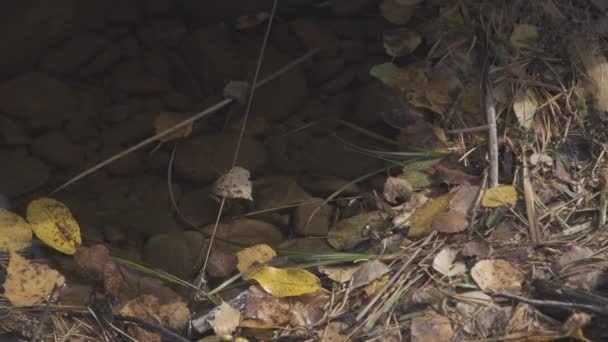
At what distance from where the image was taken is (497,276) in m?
1.61

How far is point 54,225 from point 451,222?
979 millimetres

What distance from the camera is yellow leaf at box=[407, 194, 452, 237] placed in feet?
5.88

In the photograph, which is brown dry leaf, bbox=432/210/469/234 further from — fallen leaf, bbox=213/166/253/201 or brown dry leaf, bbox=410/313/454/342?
fallen leaf, bbox=213/166/253/201

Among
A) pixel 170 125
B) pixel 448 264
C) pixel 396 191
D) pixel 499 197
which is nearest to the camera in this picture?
pixel 448 264

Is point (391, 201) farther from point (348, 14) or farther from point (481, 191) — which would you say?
point (348, 14)

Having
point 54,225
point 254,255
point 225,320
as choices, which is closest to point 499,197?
point 254,255

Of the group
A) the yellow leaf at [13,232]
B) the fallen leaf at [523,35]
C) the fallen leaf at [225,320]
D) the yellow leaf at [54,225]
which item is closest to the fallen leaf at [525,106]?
the fallen leaf at [523,35]

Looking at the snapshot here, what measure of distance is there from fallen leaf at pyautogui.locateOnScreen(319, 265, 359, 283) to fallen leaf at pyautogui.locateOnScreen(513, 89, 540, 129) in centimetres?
59

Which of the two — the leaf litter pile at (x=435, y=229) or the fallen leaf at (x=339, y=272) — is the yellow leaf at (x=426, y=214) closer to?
the leaf litter pile at (x=435, y=229)

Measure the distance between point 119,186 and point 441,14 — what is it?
1021 millimetres

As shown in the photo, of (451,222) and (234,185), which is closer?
(451,222)

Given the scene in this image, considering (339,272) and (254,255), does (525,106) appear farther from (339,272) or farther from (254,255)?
(254,255)

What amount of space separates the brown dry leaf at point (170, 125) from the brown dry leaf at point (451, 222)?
72 cm

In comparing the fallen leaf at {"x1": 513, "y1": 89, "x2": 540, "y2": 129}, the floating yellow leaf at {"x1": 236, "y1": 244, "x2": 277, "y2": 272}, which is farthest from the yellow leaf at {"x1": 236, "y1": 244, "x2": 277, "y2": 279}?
the fallen leaf at {"x1": 513, "y1": 89, "x2": 540, "y2": 129}
